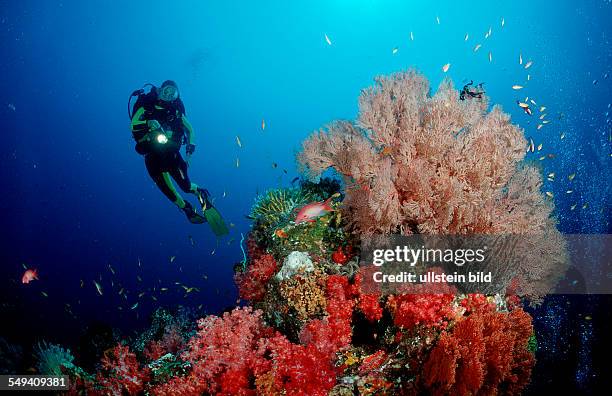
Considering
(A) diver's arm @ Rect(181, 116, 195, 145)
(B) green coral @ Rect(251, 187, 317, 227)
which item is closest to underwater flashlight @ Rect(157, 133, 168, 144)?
(A) diver's arm @ Rect(181, 116, 195, 145)

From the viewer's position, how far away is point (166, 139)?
37.1 ft

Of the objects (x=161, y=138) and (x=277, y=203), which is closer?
(x=277, y=203)

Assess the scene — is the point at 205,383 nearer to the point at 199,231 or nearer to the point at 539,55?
the point at 199,231

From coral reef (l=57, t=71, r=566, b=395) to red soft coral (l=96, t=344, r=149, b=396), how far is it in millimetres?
16

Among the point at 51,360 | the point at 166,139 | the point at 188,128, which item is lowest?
the point at 51,360

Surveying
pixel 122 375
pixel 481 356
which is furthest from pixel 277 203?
pixel 481 356

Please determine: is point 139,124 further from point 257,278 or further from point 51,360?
point 257,278

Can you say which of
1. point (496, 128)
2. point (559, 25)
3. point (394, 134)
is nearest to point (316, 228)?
point (394, 134)

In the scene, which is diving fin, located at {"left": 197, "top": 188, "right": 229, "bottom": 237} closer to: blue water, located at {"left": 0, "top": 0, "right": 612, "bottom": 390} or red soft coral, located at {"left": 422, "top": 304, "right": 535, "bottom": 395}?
red soft coral, located at {"left": 422, "top": 304, "right": 535, "bottom": 395}

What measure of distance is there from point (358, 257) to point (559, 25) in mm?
84693

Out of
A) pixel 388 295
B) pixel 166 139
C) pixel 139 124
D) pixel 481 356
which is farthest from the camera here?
pixel 166 139

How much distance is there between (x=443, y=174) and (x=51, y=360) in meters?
6.57

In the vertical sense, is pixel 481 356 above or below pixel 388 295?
below

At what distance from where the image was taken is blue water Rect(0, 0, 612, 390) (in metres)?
64.0
